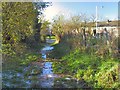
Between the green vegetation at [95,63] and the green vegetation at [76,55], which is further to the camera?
the green vegetation at [95,63]

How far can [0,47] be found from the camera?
18.8ft

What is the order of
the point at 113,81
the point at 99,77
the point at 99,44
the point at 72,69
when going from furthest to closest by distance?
the point at 99,44, the point at 72,69, the point at 99,77, the point at 113,81

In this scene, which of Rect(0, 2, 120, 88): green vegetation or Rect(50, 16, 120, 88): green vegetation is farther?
Rect(50, 16, 120, 88): green vegetation

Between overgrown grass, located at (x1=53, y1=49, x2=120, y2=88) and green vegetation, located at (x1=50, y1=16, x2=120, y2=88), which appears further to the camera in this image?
green vegetation, located at (x1=50, y1=16, x2=120, y2=88)

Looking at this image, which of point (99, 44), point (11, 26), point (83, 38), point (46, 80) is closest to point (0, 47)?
point (11, 26)

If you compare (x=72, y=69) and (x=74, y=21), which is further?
(x=74, y=21)

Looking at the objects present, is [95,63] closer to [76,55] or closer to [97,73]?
[97,73]

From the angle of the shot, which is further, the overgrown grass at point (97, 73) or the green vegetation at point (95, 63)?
the green vegetation at point (95, 63)

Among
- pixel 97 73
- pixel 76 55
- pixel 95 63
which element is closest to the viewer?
pixel 97 73

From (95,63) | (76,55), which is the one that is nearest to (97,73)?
(95,63)

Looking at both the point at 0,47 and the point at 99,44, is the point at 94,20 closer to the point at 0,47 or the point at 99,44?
the point at 99,44

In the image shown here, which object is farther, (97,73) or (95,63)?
(95,63)

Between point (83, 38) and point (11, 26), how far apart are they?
7483mm

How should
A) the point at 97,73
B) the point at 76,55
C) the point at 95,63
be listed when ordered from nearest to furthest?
the point at 97,73 → the point at 95,63 → the point at 76,55
